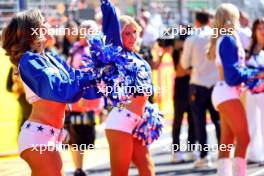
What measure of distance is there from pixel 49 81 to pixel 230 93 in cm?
287

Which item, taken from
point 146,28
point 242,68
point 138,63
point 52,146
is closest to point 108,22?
point 138,63

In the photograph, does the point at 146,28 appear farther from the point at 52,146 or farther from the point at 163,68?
the point at 52,146

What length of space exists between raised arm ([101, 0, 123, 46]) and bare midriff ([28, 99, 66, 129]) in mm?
741

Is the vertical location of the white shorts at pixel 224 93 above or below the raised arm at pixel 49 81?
below

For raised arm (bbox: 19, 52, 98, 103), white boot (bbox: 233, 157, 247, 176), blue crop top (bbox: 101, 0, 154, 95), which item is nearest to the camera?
raised arm (bbox: 19, 52, 98, 103)

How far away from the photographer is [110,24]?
6094mm

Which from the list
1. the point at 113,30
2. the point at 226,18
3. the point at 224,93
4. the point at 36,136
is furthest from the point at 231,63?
the point at 36,136

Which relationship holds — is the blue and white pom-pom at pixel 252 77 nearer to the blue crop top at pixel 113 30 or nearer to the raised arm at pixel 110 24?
the blue crop top at pixel 113 30

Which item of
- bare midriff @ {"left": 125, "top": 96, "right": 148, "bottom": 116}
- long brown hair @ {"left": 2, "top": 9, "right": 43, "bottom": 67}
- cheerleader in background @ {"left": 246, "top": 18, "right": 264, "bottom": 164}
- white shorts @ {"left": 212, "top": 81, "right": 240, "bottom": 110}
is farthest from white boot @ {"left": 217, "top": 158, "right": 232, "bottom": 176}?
long brown hair @ {"left": 2, "top": 9, "right": 43, "bottom": 67}

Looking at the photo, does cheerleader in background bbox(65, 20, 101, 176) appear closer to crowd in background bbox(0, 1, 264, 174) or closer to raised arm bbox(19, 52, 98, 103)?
crowd in background bbox(0, 1, 264, 174)

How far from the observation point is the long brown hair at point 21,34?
5680mm

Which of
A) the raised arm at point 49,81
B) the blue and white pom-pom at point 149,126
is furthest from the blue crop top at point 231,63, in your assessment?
the raised arm at point 49,81

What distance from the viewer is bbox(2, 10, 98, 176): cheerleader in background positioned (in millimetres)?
5418

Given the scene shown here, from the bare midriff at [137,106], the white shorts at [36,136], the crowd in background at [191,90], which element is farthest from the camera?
the crowd in background at [191,90]
